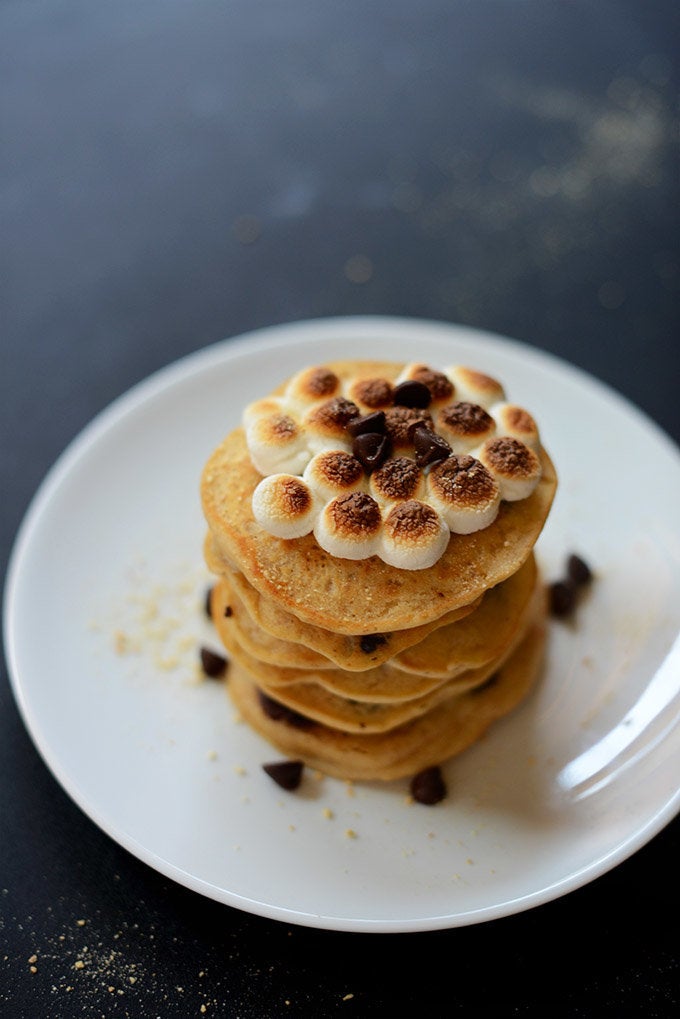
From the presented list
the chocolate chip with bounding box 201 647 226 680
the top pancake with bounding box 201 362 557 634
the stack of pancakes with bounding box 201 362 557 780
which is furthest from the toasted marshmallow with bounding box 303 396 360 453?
the chocolate chip with bounding box 201 647 226 680

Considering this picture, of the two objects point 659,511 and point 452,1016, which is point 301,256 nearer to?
point 659,511

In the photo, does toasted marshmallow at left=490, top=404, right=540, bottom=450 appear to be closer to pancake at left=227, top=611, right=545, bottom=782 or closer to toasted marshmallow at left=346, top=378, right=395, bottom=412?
toasted marshmallow at left=346, top=378, right=395, bottom=412

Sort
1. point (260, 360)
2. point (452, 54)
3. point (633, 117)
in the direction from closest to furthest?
point (260, 360)
point (633, 117)
point (452, 54)

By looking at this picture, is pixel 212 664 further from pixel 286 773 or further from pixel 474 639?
pixel 474 639

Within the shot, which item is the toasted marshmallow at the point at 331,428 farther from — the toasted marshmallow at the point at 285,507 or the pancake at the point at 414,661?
the pancake at the point at 414,661

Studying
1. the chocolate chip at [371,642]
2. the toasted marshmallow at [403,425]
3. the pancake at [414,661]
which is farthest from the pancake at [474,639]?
the toasted marshmallow at [403,425]

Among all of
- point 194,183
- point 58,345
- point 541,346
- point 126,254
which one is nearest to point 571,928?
point 541,346

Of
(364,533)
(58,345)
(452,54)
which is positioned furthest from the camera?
(452,54)
